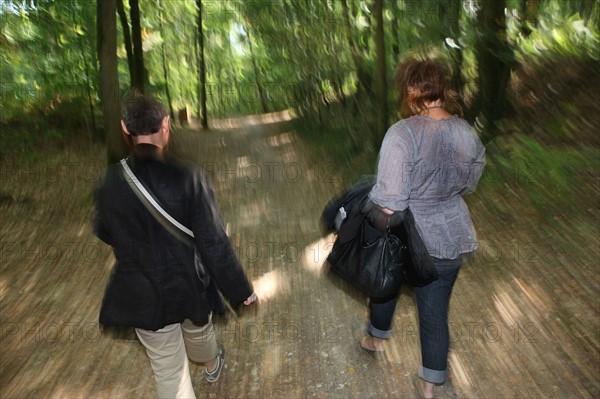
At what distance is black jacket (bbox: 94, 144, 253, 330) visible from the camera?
2541mm

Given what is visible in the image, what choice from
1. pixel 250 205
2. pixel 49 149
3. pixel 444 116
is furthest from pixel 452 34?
pixel 49 149

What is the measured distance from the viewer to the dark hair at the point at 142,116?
2.47 m

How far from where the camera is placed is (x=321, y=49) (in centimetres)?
1612

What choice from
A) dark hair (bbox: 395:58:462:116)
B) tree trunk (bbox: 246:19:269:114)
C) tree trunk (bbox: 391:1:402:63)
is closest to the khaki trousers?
dark hair (bbox: 395:58:462:116)

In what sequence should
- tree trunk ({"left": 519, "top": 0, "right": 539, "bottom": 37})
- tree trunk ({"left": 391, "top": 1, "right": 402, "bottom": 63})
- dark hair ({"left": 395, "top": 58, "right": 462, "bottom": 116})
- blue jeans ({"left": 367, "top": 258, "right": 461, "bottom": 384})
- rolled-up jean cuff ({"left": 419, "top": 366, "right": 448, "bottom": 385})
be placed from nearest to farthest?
dark hair ({"left": 395, "top": 58, "right": 462, "bottom": 116}), blue jeans ({"left": 367, "top": 258, "right": 461, "bottom": 384}), rolled-up jean cuff ({"left": 419, "top": 366, "right": 448, "bottom": 385}), tree trunk ({"left": 519, "top": 0, "right": 539, "bottom": 37}), tree trunk ({"left": 391, "top": 1, "right": 402, "bottom": 63})

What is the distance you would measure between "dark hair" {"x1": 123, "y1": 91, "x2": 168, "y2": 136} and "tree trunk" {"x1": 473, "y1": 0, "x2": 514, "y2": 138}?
256 inches

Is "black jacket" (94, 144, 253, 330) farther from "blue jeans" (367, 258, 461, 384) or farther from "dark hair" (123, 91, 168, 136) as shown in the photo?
"blue jeans" (367, 258, 461, 384)

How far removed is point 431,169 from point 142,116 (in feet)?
5.26

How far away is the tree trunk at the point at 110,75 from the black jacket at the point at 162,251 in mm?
5793

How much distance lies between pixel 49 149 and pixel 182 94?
18610 mm

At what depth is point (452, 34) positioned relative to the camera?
28.0ft

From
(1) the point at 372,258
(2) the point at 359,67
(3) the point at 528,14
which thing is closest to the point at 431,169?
(1) the point at 372,258

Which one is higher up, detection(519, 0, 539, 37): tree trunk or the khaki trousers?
detection(519, 0, 539, 37): tree trunk

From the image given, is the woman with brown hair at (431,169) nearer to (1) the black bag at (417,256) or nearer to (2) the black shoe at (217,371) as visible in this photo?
(1) the black bag at (417,256)
